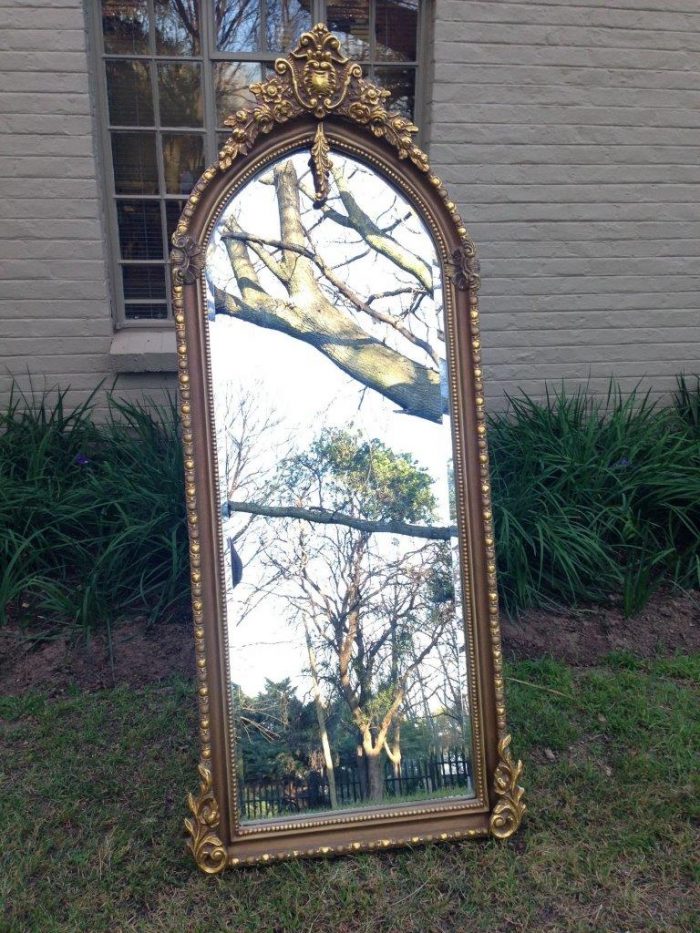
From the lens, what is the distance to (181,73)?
427cm

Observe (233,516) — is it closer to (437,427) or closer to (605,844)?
(437,427)

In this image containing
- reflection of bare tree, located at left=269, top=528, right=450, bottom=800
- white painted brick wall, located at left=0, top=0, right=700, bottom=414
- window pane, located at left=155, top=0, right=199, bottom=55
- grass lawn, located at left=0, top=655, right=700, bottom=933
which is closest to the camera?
grass lawn, located at left=0, top=655, right=700, bottom=933

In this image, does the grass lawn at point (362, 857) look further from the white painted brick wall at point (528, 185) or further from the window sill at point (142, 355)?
the white painted brick wall at point (528, 185)

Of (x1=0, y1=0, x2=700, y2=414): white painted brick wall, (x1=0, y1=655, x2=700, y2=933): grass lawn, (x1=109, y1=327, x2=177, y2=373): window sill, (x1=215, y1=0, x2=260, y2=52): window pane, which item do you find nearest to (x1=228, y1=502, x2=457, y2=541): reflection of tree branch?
(x1=0, y1=655, x2=700, y2=933): grass lawn

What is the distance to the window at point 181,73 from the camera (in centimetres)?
419

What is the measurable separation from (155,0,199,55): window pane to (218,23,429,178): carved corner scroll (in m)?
2.31

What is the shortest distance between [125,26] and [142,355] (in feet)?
6.01

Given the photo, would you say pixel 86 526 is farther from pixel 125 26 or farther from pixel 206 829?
pixel 125 26

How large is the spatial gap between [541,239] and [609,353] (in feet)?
2.79

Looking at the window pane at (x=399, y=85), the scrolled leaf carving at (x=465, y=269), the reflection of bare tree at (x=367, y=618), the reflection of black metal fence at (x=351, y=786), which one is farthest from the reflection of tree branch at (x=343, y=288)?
the window pane at (x=399, y=85)

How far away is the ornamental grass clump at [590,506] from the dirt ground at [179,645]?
0.12 meters

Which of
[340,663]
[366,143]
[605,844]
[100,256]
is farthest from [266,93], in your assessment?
[605,844]

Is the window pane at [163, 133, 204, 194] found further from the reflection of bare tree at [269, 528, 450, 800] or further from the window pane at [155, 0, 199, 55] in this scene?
the reflection of bare tree at [269, 528, 450, 800]

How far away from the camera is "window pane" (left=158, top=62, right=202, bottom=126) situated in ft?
14.0
